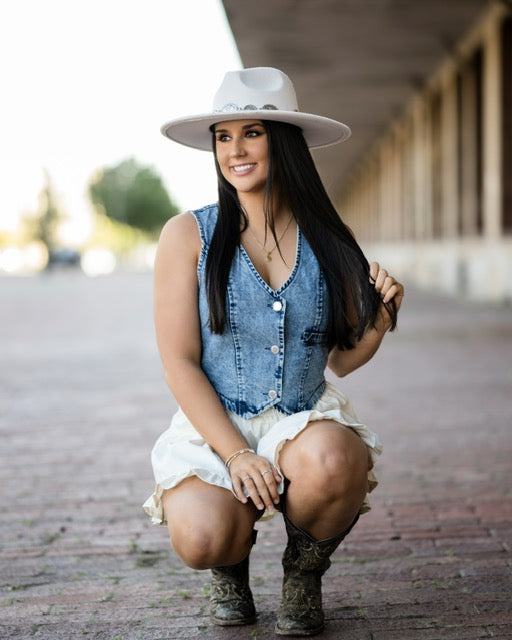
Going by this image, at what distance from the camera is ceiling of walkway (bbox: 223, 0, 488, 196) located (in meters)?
19.6

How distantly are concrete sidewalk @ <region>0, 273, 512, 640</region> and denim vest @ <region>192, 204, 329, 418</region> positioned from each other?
0.70m

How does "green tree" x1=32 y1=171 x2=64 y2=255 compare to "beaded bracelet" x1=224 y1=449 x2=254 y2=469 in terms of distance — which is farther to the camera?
"green tree" x1=32 y1=171 x2=64 y2=255

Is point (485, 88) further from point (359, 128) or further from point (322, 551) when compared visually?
point (322, 551)

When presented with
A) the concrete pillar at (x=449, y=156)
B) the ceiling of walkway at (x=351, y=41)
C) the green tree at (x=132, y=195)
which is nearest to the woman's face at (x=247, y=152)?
the ceiling of walkway at (x=351, y=41)

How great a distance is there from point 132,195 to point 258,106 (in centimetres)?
9591

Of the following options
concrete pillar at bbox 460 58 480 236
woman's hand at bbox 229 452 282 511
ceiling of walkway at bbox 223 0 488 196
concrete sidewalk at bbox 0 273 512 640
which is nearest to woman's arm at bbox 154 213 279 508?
woman's hand at bbox 229 452 282 511

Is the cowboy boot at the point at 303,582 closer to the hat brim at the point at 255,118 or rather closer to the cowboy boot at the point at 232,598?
the cowboy boot at the point at 232,598

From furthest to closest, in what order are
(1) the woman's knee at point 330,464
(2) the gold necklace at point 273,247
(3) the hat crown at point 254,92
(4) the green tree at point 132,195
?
1. (4) the green tree at point 132,195
2. (2) the gold necklace at point 273,247
3. (3) the hat crown at point 254,92
4. (1) the woman's knee at point 330,464

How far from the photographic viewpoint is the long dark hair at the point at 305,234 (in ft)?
10.4

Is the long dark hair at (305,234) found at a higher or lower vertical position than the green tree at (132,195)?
lower

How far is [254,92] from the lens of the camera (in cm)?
315

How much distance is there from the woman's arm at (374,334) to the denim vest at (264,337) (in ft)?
0.53

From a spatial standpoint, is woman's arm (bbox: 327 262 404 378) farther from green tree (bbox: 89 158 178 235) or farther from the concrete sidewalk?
green tree (bbox: 89 158 178 235)

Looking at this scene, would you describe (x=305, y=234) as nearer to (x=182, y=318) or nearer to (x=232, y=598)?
(x=182, y=318)
